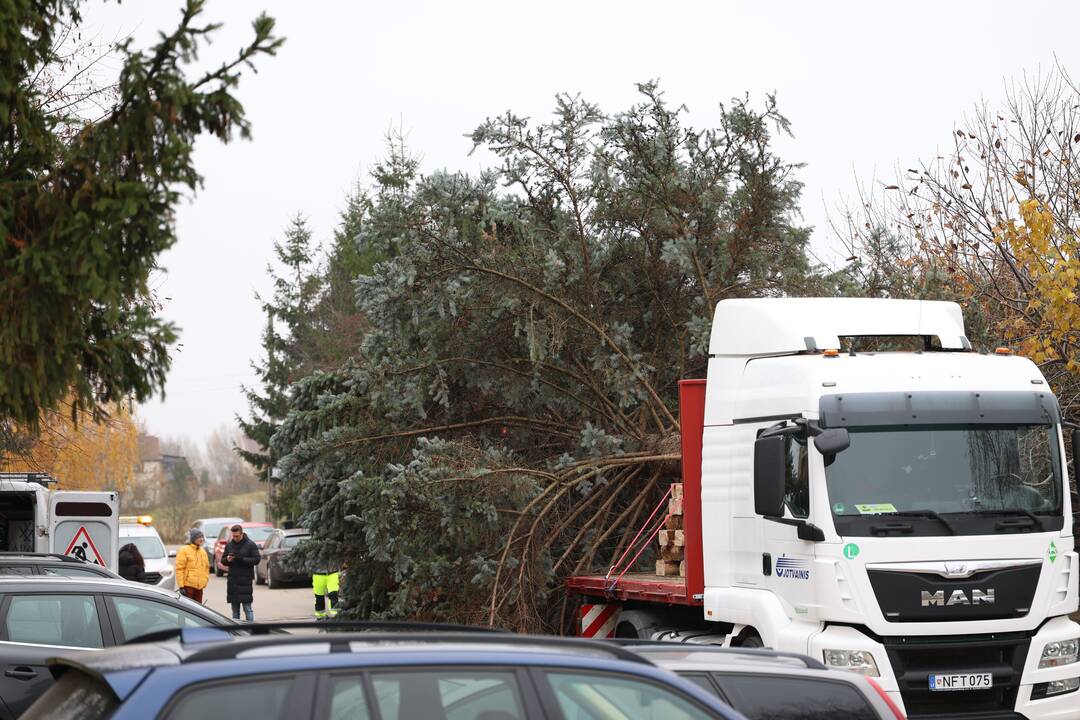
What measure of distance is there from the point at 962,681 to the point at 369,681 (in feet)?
20.3

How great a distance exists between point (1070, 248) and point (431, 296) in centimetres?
720

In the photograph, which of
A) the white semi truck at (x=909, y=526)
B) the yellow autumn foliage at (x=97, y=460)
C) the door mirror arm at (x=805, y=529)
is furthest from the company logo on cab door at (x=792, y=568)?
the yellow autumn foliage at (x=97, y=460)

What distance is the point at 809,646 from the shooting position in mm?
9086

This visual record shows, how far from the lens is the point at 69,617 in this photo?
30.9ft

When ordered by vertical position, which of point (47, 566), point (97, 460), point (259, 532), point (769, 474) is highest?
point (97, 460)

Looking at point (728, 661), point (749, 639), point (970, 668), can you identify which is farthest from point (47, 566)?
point (970, 668)

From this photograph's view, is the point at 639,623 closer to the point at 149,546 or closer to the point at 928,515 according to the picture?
the point at 928,515

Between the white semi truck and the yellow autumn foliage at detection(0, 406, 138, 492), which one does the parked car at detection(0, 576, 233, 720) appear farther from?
the yellow autumn foliage at detection(0, 406, 138, 492)

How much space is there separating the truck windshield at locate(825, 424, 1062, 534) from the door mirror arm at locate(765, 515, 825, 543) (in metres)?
0.15

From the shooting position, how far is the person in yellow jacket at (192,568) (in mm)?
18984

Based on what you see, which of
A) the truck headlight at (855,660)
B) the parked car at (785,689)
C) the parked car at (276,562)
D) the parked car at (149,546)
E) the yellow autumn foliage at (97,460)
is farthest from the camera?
the yellow autumn foliage at (97,460)

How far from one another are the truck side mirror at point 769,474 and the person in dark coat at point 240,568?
12809mm

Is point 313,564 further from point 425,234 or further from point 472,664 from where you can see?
point 472,664

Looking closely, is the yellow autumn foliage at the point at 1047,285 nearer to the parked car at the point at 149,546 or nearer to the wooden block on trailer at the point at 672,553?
the wooden block on trailer at the point at 672,553
